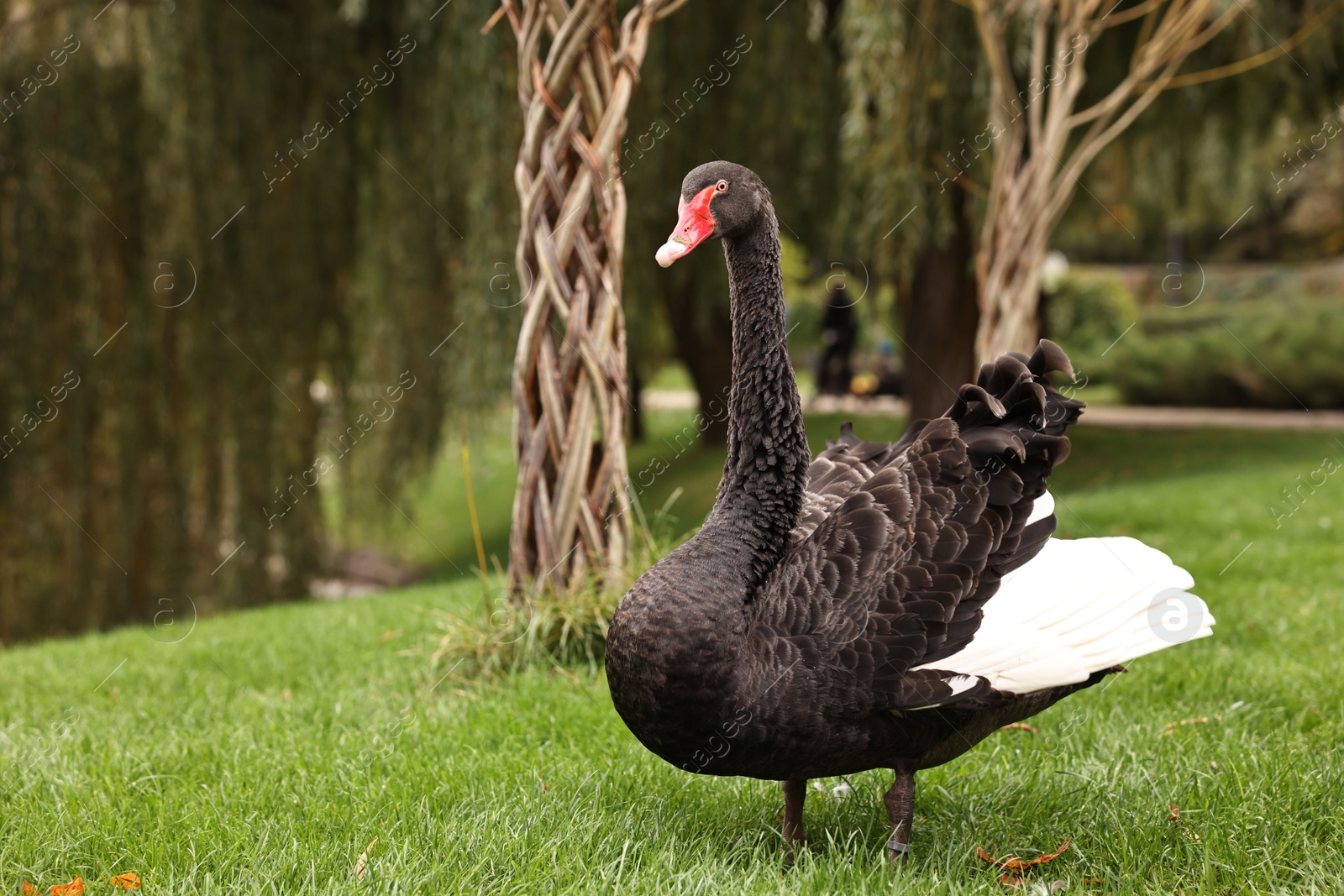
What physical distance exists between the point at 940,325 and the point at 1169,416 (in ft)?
27.6

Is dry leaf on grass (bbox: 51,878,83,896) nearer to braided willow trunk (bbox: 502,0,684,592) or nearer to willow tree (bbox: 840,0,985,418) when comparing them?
braided willow trunk (bbox: 502,0,684,592)

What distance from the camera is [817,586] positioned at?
2391mm

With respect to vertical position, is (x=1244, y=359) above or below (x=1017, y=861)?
below

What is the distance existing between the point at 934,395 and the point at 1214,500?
2676 mm

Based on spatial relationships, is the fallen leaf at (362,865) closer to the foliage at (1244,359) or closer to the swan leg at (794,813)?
the swan leg at (794,813)

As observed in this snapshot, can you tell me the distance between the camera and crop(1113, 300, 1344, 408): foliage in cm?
1531

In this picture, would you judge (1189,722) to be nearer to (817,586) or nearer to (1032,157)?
(817,586)

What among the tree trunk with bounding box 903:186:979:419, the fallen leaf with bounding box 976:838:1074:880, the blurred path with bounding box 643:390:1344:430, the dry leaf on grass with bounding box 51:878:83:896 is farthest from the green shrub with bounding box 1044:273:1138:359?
the dry leaf on grass with bounding box 51:878:83:896

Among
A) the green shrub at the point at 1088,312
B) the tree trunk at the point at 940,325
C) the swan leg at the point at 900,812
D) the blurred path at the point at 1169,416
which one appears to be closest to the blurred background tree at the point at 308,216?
the tree trunk at the point at 940,325

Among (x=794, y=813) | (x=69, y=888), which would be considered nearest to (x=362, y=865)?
(x=69, y=888)

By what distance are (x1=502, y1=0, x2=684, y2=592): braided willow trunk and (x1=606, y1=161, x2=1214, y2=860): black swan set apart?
128cm

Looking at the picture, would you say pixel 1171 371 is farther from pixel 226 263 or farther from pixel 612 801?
pixel 612 801

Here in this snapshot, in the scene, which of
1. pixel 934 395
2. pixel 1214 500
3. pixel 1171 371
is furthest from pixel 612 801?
pixel 1171 371

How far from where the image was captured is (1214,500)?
7.93m
